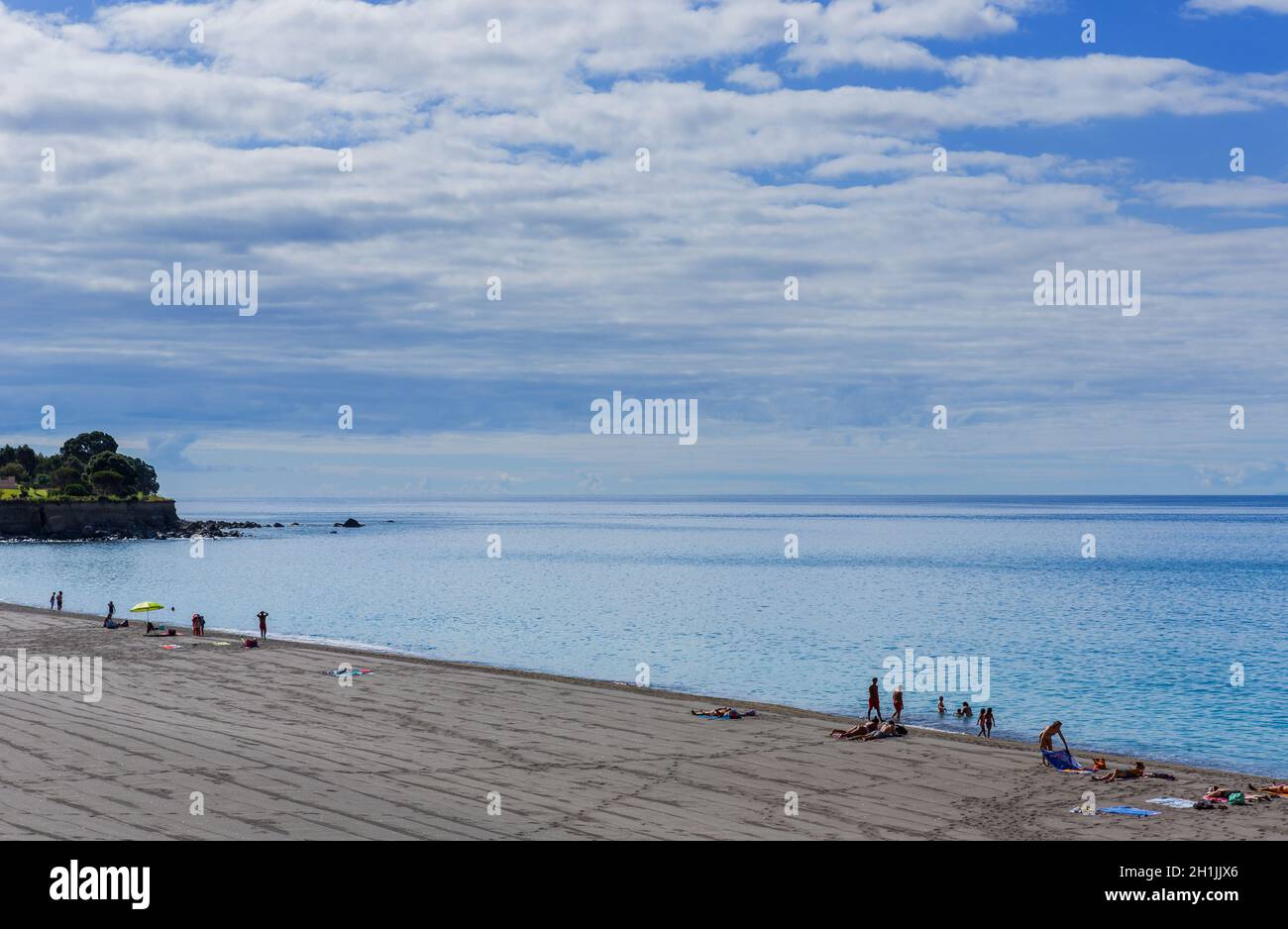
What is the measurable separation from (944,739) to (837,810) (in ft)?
36.1

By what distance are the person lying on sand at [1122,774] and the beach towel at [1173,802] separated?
179cm

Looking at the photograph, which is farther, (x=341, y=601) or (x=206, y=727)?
(x=341, y=601)

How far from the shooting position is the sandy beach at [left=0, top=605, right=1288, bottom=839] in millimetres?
22141

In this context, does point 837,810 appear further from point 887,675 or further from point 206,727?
point 887,675

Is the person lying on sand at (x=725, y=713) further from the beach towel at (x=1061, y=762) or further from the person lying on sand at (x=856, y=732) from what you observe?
the beach towel at (x=1061, y=762)

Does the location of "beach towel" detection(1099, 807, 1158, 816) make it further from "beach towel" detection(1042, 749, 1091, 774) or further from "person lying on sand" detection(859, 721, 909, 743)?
"person lying on sand" detection(859, 721, 909, 743)

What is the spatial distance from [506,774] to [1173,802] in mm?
15665

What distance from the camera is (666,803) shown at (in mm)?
24578

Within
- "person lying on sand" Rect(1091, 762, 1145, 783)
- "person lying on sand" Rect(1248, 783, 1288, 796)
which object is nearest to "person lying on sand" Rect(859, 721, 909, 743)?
"person lying on sand" Rect(1091, 762, 1145, 783)

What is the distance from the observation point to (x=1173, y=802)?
2550 centimetres

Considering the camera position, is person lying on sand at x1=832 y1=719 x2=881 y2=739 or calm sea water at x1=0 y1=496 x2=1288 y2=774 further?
calm sea water at x1=0 y1=496 x2=1288 y2=774

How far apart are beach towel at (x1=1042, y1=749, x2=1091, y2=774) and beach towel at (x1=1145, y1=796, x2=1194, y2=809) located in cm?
302
